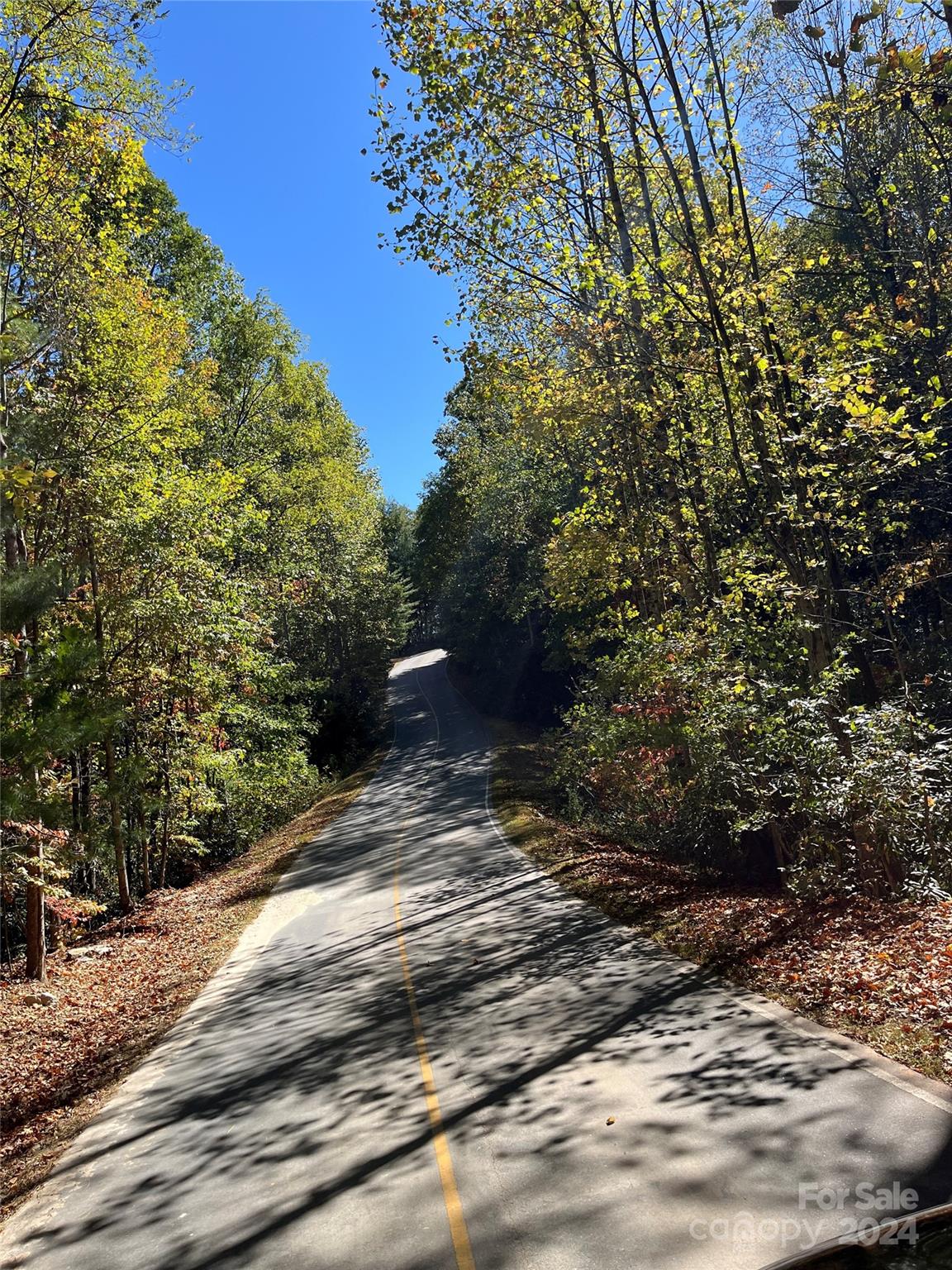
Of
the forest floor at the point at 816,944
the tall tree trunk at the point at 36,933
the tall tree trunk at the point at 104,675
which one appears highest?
the tall tree trunk at the point at 104,675

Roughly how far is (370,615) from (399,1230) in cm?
4108

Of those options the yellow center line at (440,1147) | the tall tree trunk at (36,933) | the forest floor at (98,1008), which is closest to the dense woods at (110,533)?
the tall tree trunk at (36,933)

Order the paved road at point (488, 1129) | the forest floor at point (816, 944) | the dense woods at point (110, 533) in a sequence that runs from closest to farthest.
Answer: the paved road at point (488, 1129), the forest floor at point (816, 944), the dense woods at point (110, 533)

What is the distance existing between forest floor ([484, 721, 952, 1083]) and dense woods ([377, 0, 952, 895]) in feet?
2.08

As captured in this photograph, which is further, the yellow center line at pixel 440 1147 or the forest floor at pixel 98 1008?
the forest floor at pixel 98 1008

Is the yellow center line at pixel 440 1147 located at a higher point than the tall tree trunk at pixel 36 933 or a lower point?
lower

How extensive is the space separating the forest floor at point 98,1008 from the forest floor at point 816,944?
6701 millimetres

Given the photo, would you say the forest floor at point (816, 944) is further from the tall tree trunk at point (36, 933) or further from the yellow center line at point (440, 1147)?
the tall tree trunk at point (36, 933)

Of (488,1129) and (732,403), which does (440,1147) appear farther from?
(732,403)

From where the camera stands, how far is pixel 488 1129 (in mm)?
6289

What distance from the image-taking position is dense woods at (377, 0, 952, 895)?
32.7 feet

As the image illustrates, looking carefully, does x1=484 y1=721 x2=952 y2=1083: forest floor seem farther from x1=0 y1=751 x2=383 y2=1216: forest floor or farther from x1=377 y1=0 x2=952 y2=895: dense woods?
x1=0 y1=751 x2=383 y2=1216: forest floor

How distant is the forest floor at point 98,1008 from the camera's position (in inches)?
326

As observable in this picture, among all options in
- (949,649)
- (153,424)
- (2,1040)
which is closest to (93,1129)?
(2,1040)
